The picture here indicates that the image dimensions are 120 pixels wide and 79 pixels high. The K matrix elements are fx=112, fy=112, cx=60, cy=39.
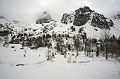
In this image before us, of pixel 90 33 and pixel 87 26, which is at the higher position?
pixel 87 26

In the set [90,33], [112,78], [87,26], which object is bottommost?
[112,78]

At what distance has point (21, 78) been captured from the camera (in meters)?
14.6

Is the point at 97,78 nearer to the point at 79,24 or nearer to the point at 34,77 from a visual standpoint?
the point at 34,77

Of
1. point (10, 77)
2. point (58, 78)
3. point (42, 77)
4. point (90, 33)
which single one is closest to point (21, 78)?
point (10, 77)

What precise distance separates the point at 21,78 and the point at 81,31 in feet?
516

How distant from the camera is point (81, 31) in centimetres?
16650

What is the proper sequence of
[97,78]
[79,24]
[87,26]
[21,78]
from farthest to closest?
[79,24] → [87,26] → [97,78] → [21,78]

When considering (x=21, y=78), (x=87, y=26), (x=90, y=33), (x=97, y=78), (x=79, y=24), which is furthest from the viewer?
(x=79, y=24)

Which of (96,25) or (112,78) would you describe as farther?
(96,25)

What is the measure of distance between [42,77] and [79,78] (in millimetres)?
5076

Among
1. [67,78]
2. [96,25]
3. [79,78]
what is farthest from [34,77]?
[96,25]

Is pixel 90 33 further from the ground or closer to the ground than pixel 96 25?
closer to the ground

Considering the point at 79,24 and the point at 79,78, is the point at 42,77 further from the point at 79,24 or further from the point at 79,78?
the point at 79,24

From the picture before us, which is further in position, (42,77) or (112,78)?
(112,78)
